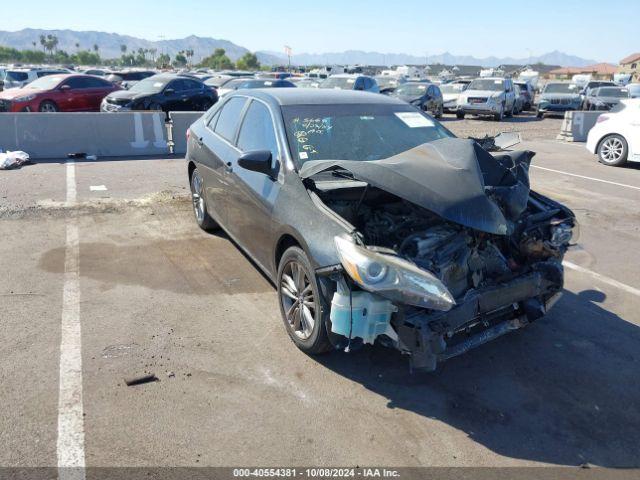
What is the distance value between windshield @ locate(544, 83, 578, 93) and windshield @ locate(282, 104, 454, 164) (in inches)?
928

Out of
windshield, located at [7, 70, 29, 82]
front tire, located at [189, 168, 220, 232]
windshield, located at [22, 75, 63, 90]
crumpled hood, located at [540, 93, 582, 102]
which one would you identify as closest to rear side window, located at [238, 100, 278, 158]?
front tire, located at [189, 168, 220, 232]

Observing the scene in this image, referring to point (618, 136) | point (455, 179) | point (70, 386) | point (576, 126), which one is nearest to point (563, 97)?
point (576, 126)

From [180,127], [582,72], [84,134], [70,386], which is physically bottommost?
[70,386]

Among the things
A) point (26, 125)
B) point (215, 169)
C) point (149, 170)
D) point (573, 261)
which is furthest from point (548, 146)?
point (26, 125)

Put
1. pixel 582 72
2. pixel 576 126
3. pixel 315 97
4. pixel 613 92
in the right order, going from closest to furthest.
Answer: pixel 315 97
pixel 576 126
pixel 613 92
pixel 582 72

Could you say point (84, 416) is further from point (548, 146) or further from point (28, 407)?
point (548, 146)

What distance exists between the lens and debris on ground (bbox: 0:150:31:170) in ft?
32.0

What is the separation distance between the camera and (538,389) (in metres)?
3.59

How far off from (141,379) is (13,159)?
8.26m

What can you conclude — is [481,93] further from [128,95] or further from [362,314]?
[362,314]

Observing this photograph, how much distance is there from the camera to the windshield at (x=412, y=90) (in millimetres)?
21078

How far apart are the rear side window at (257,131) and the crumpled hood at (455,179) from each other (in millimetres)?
615

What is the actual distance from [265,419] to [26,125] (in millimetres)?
10021

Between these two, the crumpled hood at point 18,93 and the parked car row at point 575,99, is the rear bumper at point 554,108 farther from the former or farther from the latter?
the crumpled hood at point 18,93
